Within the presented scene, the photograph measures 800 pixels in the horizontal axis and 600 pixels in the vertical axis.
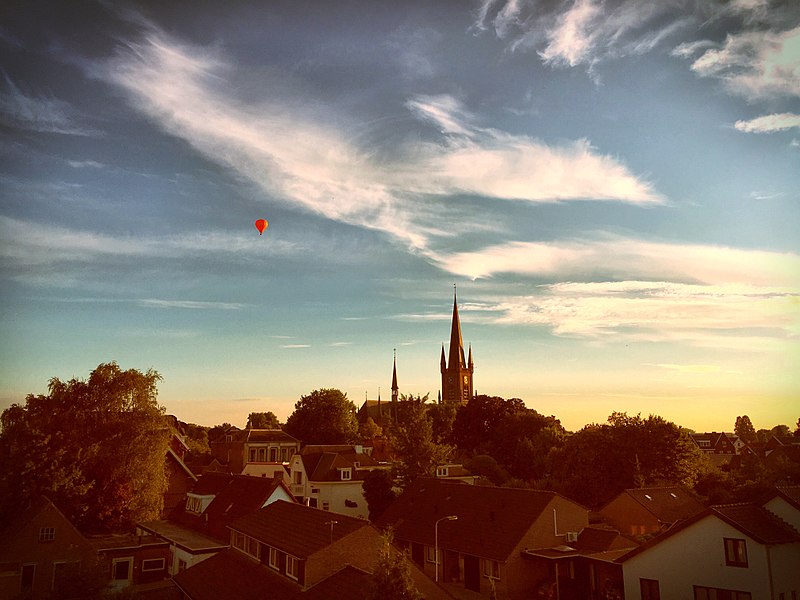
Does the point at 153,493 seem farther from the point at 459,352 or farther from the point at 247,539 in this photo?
the point at 459,352

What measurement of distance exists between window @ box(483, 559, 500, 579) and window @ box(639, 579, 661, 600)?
8.81 meters

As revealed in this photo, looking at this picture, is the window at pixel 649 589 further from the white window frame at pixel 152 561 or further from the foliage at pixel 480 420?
the foliage at pixel 480 420

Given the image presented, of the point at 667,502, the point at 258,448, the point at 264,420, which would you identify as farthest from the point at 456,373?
the point at 667,502

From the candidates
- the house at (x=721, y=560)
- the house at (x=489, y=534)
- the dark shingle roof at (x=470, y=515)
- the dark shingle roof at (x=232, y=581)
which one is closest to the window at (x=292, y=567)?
the dark shingle roof at (x=232, y=581)

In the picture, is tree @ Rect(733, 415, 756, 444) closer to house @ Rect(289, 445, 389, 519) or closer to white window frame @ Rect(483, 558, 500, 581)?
house @ Rect(289, 445, 389, 519)

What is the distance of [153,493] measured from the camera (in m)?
45.3

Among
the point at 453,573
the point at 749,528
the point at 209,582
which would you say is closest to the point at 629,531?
the point at 453,573

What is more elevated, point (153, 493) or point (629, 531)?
point (153, 493)

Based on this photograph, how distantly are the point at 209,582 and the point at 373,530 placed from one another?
416 inches

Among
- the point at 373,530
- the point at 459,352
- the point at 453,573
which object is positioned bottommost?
the point at 453,573

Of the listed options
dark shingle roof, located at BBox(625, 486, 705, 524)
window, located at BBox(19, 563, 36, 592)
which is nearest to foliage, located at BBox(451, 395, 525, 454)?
dark shingle roof, located at BBox(625, 486, 705, 524)

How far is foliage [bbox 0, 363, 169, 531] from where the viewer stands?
40.9m

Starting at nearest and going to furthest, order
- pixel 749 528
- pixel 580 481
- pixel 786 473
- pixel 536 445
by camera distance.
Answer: pixel 749 528
pixel 786 473
pixel 580 481
pixel 536 445

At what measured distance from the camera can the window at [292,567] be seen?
27.5 meters
